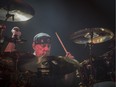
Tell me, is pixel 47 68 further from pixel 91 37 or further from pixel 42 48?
pixel 42 48

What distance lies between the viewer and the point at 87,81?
4281 mm

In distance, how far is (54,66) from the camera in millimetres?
3605

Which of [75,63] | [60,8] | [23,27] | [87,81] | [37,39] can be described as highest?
[60,8]

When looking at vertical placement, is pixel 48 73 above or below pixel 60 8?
below

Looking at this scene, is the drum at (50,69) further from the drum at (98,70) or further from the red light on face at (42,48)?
the red light on face at (42,48)

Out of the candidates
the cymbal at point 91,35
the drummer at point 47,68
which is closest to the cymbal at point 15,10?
the drummer at point 47,68

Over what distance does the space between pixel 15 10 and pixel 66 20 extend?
2.81 metres

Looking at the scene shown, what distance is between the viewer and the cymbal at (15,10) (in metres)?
3.81

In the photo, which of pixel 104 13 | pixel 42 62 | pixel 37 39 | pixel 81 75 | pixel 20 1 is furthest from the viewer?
pixel 104 13

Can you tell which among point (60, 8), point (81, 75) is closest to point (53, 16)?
point (60, 8)

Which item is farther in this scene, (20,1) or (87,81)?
(87,81)

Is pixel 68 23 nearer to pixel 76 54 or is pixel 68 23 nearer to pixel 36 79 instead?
pixel 76 54

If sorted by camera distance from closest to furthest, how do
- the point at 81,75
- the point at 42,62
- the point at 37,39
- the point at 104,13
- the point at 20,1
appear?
the point at 42,62, the point at 20,1, the point at 81,75, the point at 37,39, the point at 104,13

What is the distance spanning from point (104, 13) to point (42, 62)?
133 inches
